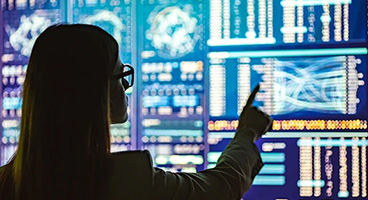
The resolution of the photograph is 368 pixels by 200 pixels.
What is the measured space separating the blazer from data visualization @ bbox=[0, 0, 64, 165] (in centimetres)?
104

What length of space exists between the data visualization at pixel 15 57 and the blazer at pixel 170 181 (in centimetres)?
104

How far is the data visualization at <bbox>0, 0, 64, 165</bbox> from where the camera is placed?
66.4 inches

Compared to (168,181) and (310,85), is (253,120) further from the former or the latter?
(310,85)

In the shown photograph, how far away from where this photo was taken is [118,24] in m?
1.61

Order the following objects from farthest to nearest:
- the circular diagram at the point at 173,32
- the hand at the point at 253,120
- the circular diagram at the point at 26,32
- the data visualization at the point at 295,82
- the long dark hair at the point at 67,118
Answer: the circular diagram at the point at 26,32, the circular diagram at the point at 173,32, the data visualization at the point at 295,82, the hand at the point at 253,120, the long dark hair at the point at 67,118

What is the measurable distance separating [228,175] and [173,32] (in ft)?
2.67

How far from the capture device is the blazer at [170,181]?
30.3 inches

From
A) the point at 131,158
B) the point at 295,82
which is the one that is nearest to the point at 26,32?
the point at 295,82

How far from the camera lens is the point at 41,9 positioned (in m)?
1.68

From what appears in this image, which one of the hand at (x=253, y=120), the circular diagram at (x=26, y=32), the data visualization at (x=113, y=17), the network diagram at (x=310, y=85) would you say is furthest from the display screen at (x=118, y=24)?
the hand at (x=253, y=120)

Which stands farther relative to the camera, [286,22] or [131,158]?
[286,22]

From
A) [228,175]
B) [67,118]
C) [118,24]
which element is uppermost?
[118,24]

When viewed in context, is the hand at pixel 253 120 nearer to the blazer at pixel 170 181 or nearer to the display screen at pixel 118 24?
the blazer at pixel 170 181

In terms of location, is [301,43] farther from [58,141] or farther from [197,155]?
[58,141]
